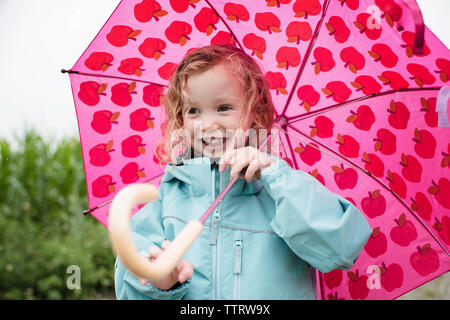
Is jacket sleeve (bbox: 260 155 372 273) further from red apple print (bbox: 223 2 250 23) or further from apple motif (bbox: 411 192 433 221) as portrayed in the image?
red apple print (bbox: 223 2 250 23)

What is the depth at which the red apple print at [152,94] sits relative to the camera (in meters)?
1.88

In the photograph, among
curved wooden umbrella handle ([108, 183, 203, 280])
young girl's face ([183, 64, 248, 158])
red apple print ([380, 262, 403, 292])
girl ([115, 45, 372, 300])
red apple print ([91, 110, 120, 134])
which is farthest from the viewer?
red apple print ([91, 110, 120, 134])

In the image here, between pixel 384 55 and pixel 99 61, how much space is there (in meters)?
1.07

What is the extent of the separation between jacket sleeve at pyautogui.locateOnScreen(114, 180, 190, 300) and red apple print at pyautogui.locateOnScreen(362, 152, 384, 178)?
782 mm

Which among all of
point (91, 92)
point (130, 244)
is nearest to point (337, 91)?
point (91, 92)

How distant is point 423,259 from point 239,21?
1.14 meters

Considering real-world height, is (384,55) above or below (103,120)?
above

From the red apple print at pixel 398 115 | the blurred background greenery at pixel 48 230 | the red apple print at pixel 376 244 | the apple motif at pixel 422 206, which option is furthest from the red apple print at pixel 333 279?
the blurred background greenery at pixel 48 230

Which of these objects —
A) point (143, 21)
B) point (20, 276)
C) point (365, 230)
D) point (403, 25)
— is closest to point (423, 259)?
point (365, 230)

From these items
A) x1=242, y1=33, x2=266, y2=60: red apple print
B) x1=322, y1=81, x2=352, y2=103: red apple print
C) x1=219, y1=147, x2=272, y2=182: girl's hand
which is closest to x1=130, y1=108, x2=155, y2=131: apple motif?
x1=242, y1=33, x2=266, y2=60: red apple print

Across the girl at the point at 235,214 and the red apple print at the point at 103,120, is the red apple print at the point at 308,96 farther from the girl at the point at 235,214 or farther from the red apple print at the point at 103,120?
the red apple print at the point at 103,120

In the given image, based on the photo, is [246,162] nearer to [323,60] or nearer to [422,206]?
[323,60]

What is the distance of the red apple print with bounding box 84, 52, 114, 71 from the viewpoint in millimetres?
1800

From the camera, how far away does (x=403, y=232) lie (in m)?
1.76
